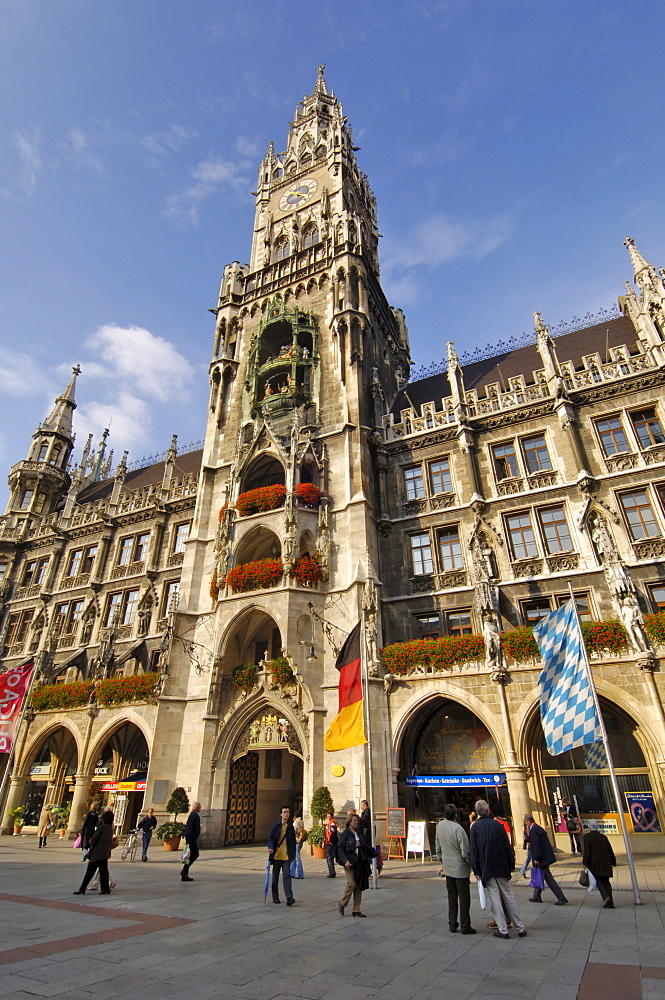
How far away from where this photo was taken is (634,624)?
59.0ft

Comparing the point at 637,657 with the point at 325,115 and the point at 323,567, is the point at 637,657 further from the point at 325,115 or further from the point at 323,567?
the point at 325,115

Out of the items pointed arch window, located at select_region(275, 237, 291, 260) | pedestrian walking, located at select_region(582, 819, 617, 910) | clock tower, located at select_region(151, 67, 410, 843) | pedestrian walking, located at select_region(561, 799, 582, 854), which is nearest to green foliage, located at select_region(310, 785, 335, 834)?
clock tower, located at select_region(151, 67, 410, 843)

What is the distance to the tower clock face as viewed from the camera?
42.0 meters

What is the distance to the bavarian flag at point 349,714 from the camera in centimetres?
1503

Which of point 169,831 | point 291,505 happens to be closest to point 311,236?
point 291,505

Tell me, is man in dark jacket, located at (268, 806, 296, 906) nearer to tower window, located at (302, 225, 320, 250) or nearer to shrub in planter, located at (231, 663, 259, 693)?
shrub in planter, located at (231, 663, 259, 693)

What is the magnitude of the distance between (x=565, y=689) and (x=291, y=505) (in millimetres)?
14578

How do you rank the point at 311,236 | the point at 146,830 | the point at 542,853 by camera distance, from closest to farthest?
the point at 542,853, the point at 146,830, the point at 311,236

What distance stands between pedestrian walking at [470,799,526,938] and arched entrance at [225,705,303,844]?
1443 cm

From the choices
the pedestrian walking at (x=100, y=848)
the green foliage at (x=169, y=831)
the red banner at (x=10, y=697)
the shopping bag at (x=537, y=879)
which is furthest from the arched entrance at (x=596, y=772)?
the red banner at (x=10, y=697)

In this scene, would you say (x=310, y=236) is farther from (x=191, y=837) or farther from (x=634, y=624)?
(x=191, y=837)

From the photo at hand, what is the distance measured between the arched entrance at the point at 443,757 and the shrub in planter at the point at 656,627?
683 cm

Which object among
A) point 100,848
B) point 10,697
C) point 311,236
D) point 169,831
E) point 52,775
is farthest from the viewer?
point 311,236

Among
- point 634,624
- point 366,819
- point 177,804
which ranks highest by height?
point 634,624
